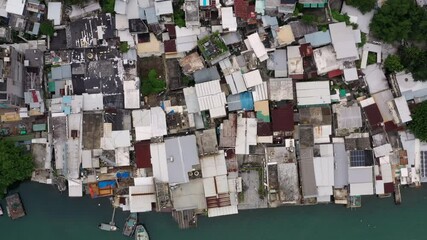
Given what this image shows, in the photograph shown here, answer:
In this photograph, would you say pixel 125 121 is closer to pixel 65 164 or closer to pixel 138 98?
pixel 138 98

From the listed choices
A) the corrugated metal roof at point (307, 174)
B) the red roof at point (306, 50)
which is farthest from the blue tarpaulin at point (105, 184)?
the red roof at point (306, 50)

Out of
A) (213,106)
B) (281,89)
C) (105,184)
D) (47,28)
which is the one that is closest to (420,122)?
(281,89)

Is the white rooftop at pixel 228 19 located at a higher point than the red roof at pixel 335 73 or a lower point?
higher

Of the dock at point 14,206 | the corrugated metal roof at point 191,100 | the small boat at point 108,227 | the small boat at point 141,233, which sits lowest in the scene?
the small boat at point 141,233

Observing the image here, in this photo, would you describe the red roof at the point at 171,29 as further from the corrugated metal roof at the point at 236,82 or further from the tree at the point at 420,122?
the tree at the point at 420,122

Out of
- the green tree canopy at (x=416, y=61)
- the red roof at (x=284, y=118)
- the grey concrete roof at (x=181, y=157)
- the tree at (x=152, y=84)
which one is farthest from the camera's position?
the tree at (x=152, y=84)

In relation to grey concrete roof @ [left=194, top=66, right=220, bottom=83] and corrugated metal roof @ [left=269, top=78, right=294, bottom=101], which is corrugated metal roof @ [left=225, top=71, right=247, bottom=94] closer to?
grey concrete roof @ [left=194, top=66, right=220, bottom=83]

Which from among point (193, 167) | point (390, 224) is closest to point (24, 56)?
point (193, 167)

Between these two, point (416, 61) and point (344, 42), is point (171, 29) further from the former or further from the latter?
point (416, 61)
